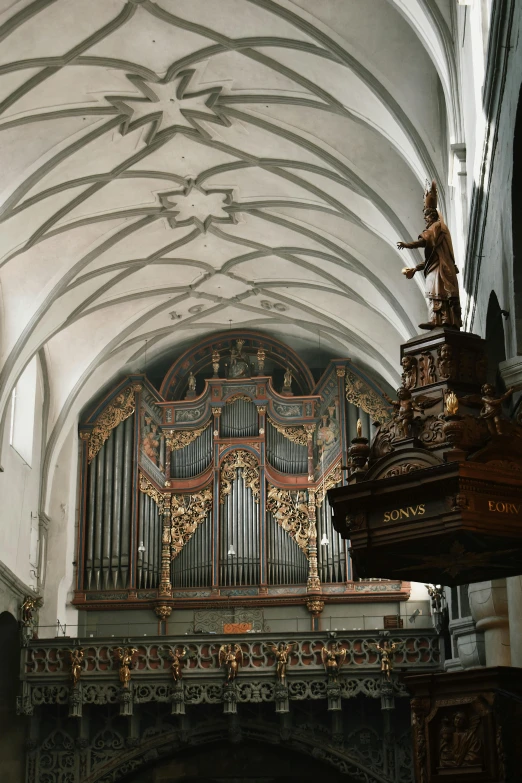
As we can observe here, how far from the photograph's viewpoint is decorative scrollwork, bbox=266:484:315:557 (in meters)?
23.2

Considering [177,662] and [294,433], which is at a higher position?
[294,433]

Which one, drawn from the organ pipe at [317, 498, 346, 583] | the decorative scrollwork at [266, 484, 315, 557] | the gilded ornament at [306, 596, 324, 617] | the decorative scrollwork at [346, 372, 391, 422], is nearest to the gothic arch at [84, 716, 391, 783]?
the gilded ornament at [306, 596, 324, 617]

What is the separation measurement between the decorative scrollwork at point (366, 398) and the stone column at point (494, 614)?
37.6 ft

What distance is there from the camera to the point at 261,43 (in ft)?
51.3

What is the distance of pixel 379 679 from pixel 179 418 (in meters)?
7.67

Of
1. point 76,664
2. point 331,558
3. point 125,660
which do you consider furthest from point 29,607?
point 331,558

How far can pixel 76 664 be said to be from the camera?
66.0 feet

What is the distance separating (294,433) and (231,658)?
19.4 ft

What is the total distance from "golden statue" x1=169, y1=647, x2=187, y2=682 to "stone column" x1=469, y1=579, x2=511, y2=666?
852cm

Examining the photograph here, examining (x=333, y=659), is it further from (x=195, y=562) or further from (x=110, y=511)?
(x=110, y=511)

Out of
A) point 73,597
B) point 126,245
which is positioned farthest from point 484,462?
point 73,597

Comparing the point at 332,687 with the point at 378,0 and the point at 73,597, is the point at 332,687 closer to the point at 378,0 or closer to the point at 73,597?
the point at 73,597

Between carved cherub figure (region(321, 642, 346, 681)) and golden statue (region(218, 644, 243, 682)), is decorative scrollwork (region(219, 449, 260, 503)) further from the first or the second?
carved cherub figure (region(321, 642, 346, 681))

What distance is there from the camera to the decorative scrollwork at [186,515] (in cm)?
2356
